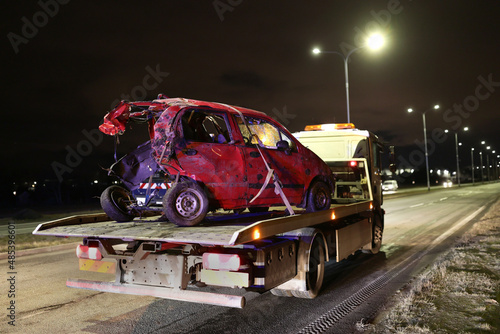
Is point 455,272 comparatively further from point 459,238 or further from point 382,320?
point 459,238

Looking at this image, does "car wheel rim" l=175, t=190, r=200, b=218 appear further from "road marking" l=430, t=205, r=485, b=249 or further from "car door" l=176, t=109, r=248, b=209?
"road marking" l=430, t=205, r=485, b=249

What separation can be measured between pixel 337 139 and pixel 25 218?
19893 millimetres

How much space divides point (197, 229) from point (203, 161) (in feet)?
2.93

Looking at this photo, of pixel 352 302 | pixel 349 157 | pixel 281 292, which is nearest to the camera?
pixel 352 302

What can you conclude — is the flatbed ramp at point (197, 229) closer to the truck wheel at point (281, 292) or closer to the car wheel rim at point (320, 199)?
the car wheel rim at point (320, 199)

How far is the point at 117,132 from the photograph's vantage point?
5.80 m

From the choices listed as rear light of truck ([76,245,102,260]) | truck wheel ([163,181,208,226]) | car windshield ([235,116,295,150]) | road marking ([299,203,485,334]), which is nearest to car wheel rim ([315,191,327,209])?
car windshield ([235,116,295,150])

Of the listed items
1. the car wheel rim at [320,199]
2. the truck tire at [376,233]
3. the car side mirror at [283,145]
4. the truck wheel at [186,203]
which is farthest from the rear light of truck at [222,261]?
the truck tire at [376,233]

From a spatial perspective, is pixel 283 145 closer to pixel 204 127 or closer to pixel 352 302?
pixel 204 127

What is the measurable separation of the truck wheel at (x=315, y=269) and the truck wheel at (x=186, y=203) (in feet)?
5.80

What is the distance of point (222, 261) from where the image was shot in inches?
176

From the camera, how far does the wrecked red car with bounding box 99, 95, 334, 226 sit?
516 cm

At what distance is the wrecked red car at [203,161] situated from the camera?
203 inches

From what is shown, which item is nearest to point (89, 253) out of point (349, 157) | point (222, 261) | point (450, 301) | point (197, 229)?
point (197, 229)
